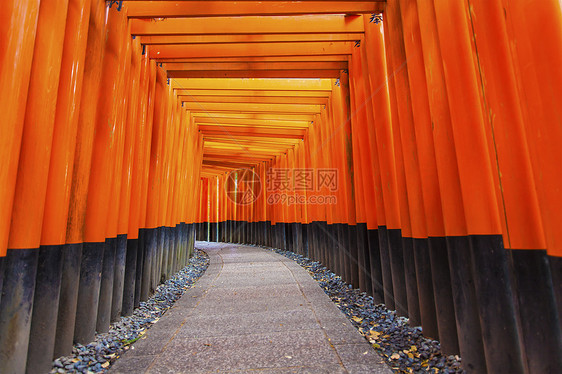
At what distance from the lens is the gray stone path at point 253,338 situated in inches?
97.7

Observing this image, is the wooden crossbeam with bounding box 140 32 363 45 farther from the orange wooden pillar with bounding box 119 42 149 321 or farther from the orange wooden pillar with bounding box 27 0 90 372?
the orange wooden pillar with bounding box 27 0 90 372

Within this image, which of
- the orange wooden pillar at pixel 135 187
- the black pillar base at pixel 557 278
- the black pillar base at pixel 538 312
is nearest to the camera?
the black pillar base at pixel 557 278

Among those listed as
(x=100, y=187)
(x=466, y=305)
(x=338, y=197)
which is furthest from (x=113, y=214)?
(x=338, y=197)

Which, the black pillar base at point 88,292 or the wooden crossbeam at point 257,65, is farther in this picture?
the wooden crossbeam at point 257,65

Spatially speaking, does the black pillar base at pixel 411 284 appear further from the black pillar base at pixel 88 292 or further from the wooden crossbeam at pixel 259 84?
the wooden crossbeam at pixel 259 84

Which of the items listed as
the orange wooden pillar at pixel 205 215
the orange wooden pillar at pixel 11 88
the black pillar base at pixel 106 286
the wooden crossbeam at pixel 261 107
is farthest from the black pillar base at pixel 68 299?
the orange wooden pillar at pixel 205 215

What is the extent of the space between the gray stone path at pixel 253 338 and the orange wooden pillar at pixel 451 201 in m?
0.69

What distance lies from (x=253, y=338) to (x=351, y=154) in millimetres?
3737

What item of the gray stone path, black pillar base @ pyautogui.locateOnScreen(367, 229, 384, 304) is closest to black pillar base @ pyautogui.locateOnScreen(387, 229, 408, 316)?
black pillar base @ pyautogui.locateOnScreen(367, 229, 384, 304)

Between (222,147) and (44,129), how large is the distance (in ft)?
32.5

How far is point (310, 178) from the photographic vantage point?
8.84 metres

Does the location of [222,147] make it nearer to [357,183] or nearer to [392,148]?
[357,183]

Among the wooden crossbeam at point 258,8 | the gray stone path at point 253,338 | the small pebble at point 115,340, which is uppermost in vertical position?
the wooden crossbeam at point 258,8

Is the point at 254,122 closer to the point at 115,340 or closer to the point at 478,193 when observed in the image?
the point at 115,340
